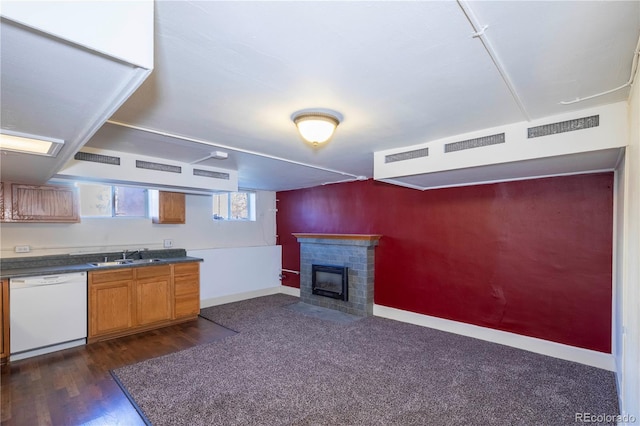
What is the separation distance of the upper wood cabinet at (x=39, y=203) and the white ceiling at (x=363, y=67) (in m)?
1.93

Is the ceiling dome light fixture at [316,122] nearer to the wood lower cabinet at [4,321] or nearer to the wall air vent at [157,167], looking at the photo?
the wall air vent at [157,167]

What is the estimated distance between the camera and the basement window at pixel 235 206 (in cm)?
628

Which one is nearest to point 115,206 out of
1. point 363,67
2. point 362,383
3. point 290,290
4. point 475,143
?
point 290,290

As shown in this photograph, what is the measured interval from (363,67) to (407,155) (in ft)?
5.76

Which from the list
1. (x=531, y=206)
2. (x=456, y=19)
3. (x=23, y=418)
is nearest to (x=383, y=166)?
(x=531, y=206)

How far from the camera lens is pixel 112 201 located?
15.7 feet

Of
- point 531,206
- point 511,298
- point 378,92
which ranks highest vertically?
point 378,92

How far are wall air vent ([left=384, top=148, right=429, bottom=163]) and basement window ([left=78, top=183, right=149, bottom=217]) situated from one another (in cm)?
382

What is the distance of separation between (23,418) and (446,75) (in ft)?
13.0

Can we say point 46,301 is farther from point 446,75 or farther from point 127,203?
point 446,75

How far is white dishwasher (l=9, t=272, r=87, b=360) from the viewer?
339 cm

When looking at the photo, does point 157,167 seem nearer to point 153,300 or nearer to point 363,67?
point 153,300

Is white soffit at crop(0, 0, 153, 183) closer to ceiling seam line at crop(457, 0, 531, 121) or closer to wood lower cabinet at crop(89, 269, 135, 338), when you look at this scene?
ceiling seam line at crop(457, 0, 531, 121)

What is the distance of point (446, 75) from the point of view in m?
1.87
